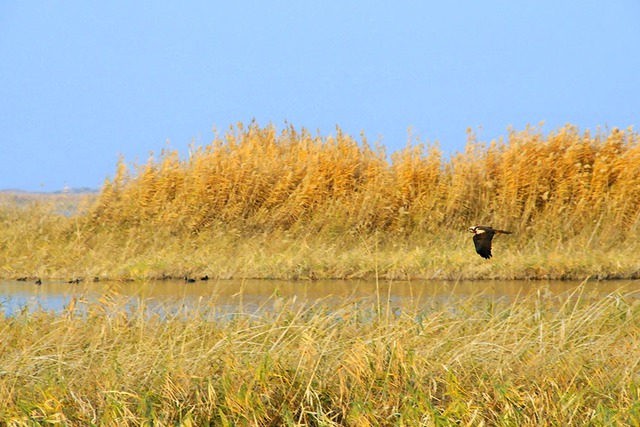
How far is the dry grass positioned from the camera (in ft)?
44.8

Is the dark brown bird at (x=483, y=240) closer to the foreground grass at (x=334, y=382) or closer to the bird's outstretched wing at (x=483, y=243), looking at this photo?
the bird's outstretched wing at (x=483, y=243)

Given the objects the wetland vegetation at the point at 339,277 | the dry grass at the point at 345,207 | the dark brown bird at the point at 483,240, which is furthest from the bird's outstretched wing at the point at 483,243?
the dry grass at the point at 345,207

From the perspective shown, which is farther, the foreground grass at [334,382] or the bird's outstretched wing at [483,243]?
the bird's outstretched wing at [483,243]

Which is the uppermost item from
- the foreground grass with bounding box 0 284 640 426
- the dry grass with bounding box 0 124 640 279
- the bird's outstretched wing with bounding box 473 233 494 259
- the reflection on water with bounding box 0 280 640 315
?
the dry grass with bounding box 0 124 640 279

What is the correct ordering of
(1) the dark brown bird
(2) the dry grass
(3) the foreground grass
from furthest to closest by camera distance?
(2) the dry grass, (1) the dark brown bird, (3) the foreground grass

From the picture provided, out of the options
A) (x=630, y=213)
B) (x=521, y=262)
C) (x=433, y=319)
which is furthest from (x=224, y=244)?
(x=433, y=319)

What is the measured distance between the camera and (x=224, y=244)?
13.7m

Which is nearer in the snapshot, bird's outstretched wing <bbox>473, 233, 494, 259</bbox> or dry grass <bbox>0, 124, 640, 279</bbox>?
bird's outstretched wing <bbox>473, 233, 494, 259</bbox>

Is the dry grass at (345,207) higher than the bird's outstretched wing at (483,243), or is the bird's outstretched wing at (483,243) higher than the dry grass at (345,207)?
the dry grass at (345,207)

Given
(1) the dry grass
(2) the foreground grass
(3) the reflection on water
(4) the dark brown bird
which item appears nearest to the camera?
(2) the foreground grass

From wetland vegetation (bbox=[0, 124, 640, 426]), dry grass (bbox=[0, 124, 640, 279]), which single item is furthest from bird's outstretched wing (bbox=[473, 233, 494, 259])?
dry grass (bbox=[0, 124, 640, 279])

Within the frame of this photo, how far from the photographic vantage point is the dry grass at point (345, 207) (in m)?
13.6

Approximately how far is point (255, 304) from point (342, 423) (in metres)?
4.85

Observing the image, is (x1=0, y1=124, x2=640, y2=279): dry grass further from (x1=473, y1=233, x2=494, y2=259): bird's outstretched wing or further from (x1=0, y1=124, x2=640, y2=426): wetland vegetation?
(x1=473, y1=233, x2=494, y2=259): bird's outstretched wing
